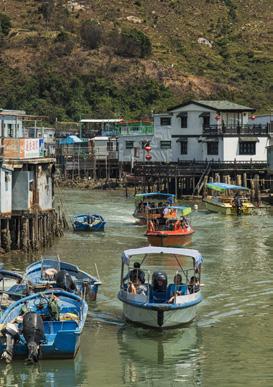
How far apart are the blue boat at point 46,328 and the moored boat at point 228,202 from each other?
41122 millimetres

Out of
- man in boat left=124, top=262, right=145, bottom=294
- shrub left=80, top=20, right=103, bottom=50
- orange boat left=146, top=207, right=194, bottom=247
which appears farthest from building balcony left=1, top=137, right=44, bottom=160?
shrub left=80, top=20, right=103, bottom=50

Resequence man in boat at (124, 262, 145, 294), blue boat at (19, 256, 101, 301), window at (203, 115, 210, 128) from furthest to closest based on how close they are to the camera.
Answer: window at (203, 115, 210, 128) → blue boat at (19, 256, 101, 301) → man in boat at (124, 262, 145, 294)

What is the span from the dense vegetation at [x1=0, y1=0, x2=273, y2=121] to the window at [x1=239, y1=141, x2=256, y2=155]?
165ft

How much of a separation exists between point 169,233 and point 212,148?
3862cm

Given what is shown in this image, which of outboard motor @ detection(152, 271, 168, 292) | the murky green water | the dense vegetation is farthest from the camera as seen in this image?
the dense vegetation

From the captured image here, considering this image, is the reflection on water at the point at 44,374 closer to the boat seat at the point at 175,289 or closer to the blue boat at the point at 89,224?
the boat seat at the point at 175,289

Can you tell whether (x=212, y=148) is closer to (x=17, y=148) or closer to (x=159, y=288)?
(x=17, y=148)

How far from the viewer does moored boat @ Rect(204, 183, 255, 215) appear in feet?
228

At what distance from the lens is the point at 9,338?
2700 centimetres

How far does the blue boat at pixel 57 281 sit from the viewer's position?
107ft

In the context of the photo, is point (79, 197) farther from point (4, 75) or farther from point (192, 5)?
point (192, 5)

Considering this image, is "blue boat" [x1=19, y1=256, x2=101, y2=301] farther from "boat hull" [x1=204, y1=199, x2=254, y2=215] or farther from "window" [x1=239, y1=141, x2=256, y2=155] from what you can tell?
"window" [x1=239, y1=141, x2=256, y2=155]

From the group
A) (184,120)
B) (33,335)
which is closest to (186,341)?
(33,335)

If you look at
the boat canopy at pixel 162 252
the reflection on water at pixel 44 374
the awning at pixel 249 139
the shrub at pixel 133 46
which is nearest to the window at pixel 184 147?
the awning at pixel 249 139
